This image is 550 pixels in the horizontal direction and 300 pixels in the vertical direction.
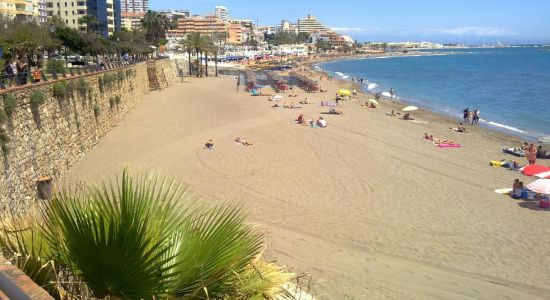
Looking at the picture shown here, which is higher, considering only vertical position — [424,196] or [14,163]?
[14,163]

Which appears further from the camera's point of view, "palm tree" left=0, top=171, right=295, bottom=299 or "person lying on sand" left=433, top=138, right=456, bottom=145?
"person lying on sand" left=433, top=138, right=456, bottom=145

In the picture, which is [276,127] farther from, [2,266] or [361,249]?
[2,266]

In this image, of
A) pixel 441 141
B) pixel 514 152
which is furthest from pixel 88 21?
A: pixel 514 152

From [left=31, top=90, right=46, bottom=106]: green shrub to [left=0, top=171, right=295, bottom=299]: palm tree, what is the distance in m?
10.0

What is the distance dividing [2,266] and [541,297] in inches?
345

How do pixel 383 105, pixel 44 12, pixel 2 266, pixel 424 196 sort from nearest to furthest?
pixel 2 266
pixel 424 196
pixel 383 105
pixel 44 12

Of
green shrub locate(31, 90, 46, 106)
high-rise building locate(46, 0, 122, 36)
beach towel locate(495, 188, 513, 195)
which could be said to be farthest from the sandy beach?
high-rise building locate(46, 0, 122, 36)

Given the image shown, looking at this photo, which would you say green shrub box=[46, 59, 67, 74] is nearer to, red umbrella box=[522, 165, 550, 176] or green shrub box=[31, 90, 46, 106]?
green shrub box=[31, 90, 46, 106]

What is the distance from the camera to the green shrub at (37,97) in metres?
11.6

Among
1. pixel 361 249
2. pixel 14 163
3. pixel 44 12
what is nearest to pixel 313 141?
pixel 361 249

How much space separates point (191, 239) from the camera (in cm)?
256

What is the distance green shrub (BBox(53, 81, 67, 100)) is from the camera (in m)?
13.8

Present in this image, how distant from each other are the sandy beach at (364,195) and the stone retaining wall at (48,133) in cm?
70

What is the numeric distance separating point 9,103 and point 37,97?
5.39ft
